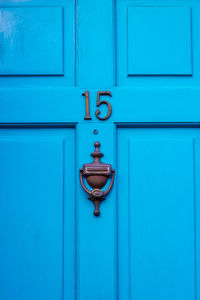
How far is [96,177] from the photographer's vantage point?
34.2 inches

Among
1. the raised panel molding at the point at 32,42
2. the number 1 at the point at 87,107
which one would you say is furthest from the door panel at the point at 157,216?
the raised panel molding at the point at 32,42

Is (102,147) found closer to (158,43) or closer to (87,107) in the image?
(87,107)

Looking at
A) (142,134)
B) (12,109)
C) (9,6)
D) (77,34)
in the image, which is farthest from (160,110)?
(9,6)

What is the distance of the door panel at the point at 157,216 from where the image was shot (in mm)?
881

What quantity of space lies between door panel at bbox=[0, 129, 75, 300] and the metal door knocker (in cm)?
6

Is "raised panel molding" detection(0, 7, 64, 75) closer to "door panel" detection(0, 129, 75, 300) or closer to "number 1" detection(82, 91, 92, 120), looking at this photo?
"number 1" detection(82, 91, 92, 120)

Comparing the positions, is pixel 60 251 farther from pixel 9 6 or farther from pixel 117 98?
pixel 9 6

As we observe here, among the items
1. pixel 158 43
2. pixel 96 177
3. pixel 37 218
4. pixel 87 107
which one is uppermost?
pixel 158 43

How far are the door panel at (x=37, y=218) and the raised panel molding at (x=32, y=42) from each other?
8.5 inches

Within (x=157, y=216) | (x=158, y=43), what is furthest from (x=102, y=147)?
(x=158, y=43)

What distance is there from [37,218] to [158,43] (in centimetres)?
64

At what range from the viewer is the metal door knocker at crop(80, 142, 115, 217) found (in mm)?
864

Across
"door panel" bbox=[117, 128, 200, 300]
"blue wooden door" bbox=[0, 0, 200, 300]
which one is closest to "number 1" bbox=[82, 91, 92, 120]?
"blue wooden door" bbox=[0, 0, 200, 300]

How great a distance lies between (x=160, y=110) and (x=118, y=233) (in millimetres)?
386
